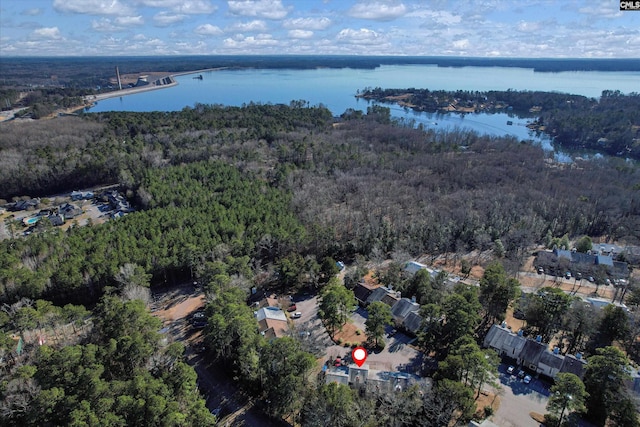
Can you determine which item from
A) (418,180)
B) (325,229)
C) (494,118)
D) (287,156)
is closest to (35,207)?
(287,156)

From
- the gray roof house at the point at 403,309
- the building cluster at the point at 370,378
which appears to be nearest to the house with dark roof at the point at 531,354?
the gray roof house at the point at 403,309

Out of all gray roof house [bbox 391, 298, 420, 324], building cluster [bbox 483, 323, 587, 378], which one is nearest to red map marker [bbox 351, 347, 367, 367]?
gray roof house [bbox 391, 298, 420, 324]

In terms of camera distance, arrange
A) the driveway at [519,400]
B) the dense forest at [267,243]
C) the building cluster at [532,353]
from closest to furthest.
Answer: the dense forest at [267,243]
the driveway at [519,400]
the building cluster at [532,353]

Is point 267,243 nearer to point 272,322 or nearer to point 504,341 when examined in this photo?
point 272,322

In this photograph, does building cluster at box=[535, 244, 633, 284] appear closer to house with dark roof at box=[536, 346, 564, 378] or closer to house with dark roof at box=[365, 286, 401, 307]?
house with dark roof at box=[536, 346, 564, 378]

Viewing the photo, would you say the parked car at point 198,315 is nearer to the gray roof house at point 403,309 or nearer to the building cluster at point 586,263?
the gray roof house at point 403,309
